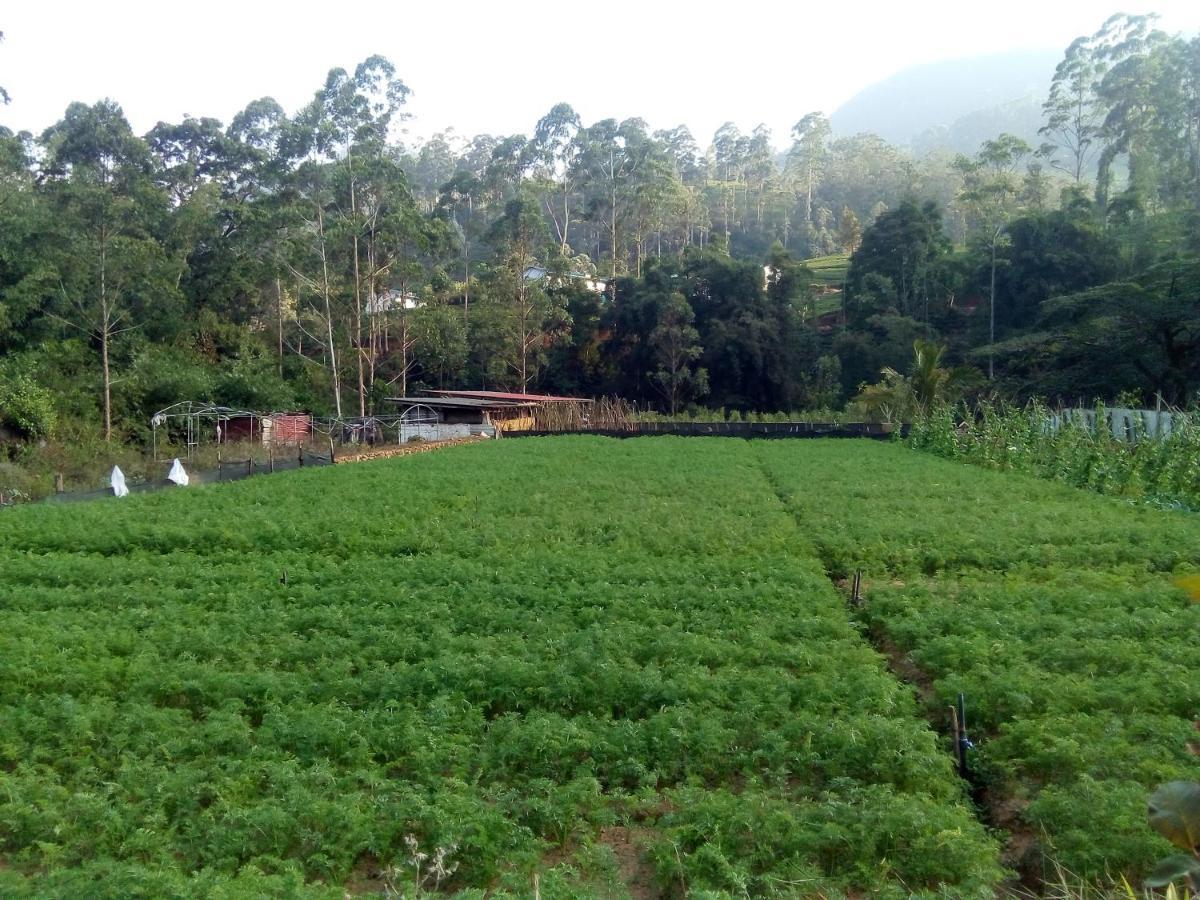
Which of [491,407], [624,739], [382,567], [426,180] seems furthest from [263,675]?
[426,180]

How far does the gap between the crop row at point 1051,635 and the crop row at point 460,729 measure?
1.62ft

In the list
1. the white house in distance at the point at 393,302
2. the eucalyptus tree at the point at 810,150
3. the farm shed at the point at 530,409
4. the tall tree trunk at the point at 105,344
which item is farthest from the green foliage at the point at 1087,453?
the eucalyptus tree at the point at 810,150

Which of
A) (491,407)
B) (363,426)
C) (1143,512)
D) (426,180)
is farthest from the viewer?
(426,180)

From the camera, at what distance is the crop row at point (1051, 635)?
502cm

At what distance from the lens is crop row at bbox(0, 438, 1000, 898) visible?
15.3ft

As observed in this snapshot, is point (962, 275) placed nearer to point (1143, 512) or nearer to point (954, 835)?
point (1143, 512)

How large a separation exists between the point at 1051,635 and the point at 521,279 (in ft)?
140

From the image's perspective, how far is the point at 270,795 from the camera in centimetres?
528

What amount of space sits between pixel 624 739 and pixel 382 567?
19.5 feet

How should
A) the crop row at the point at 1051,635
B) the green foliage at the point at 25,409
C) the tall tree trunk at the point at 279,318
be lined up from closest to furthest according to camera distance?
the crop row at the point at 1051,635
the green foliage at the point at 25,409
the tall tree trunk at the point at 279,318

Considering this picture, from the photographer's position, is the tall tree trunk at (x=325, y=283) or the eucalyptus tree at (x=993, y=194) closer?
the tall tree trunk at (x=325, y=283)

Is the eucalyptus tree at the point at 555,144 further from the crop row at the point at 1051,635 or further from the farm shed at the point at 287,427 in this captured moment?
the crop row at the point at 1051,635

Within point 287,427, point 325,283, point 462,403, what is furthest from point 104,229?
point 462,403

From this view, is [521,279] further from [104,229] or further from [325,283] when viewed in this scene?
[104,229]
